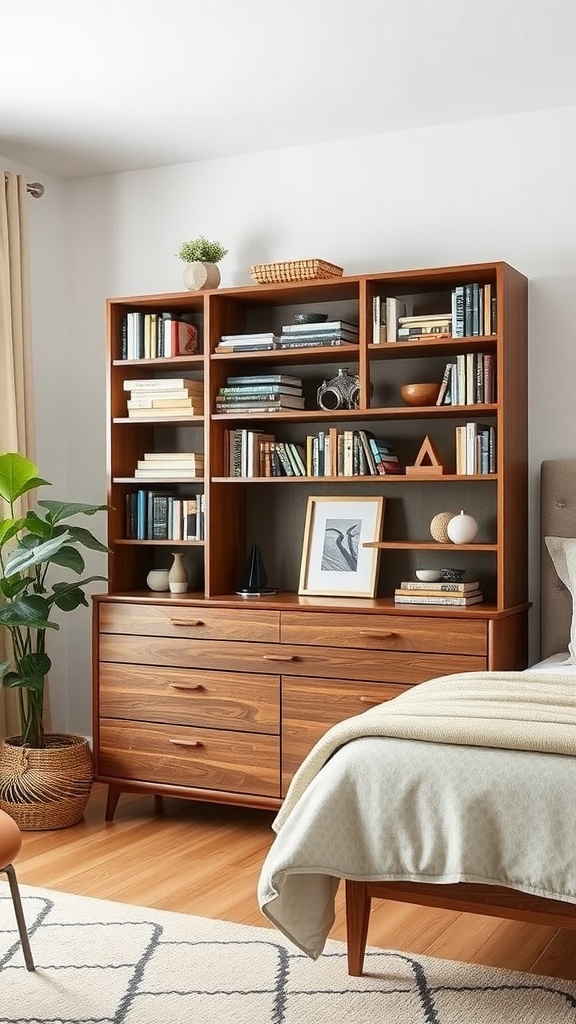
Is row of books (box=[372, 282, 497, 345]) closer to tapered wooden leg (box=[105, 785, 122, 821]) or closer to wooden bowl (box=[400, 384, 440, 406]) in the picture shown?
wooden bowl (box=[400, 384, 440, 406])

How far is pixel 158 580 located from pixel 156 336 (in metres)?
0.99

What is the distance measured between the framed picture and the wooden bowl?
0.44m

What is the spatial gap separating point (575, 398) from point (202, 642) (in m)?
1.65

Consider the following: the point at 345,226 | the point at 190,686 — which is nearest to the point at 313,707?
the point at 190,686

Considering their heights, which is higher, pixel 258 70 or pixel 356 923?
pixel 258 70

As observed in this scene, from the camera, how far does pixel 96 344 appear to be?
16.8ft

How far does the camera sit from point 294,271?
13.9 ft

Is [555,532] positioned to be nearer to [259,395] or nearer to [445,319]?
[445,319]

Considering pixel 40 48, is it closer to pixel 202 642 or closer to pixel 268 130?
pixel 268 130

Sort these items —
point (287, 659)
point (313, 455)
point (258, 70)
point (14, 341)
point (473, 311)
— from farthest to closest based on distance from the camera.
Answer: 1. point (14, 341)
2. point (313, 455)
3. point (287, 659)
4. point (473, 311)
5. point (258, 70)

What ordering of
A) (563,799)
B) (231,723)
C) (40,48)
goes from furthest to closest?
(231,723), (40,48), (563,799)

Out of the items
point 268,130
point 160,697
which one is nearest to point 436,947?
point 160,697

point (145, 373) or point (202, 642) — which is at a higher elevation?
point (145, 373)

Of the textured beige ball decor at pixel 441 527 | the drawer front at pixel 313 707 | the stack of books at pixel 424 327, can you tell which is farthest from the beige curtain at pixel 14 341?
the textured beige ball decor at pixel 441 527
